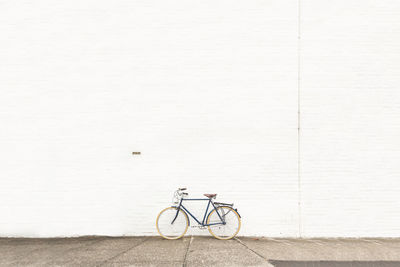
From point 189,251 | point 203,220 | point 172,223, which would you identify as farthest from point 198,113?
point 189,251

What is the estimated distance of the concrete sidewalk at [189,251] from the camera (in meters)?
3.80

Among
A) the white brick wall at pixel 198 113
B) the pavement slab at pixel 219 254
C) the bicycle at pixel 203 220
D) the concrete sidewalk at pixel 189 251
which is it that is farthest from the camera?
the white brick wall at pixel 198 113

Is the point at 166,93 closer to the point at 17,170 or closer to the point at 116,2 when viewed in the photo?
the point at 116,2

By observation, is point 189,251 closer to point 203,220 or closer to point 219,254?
point 219,254

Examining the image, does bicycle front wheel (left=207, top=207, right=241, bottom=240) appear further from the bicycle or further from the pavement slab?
the pavement slab

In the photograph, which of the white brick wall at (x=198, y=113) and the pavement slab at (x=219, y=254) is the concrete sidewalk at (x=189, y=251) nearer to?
the pavement slab at (x=219, y=254)

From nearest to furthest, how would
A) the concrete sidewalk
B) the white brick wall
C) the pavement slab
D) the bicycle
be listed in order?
the pavement slab < the concrete sidewalk < the bicycle < the white brick wall

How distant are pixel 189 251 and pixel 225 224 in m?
0.96

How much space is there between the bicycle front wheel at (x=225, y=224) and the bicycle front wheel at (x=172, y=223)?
0.53 m

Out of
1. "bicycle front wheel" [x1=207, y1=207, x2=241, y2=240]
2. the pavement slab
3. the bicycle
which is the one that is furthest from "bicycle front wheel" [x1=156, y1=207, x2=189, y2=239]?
"bicycle front wheel" [x1=207, y1=207, x2=241, y2=240]

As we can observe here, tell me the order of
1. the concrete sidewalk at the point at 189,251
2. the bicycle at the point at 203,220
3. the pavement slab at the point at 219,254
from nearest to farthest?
the pavement slab at the point at 219,254 → the concrete sidewalk at the point at 189,251 → the bicycle at the point at 203,220

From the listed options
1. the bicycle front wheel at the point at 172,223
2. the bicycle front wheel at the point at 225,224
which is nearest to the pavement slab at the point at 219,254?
the bicycle front wheel at the point at 225,224

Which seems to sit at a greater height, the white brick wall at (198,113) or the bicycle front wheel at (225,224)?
the white brick wall at (198,113)

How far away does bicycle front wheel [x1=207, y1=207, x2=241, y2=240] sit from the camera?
486cm
